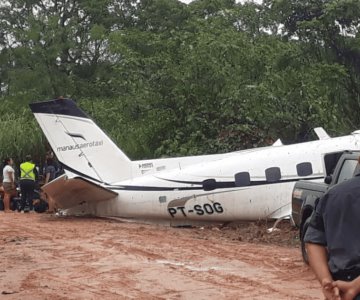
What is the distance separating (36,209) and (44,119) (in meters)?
4.66

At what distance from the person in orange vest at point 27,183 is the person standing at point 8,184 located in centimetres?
73

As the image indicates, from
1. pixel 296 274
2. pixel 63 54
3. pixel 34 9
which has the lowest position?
pixel 296 274

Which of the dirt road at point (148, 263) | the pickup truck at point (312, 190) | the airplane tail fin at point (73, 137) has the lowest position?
the dirt road at point (148, 263)

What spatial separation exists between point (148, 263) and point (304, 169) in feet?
18.4

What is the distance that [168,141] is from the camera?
2538 cm

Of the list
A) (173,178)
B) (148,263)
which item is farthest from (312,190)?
(173,178)

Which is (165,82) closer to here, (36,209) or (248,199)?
(36,209)

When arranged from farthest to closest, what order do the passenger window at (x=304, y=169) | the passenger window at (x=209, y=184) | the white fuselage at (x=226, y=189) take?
the passenger window at (x=209, y=184), the white fuselage at (x=226, y=189), the passenger window at (x=304, y=169)

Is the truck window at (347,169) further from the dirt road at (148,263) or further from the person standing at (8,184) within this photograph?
the person standing at (8,184)

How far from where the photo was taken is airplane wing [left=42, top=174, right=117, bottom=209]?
16.9 meters

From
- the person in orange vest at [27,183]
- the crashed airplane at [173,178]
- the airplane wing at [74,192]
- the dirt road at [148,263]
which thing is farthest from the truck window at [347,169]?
the person in orange vest at [27,183]

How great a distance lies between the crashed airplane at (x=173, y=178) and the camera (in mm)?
16266

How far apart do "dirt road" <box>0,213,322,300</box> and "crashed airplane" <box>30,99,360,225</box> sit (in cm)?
47

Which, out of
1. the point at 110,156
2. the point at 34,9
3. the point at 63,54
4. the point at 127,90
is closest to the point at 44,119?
the point at 110,156
